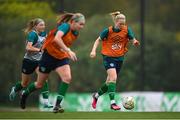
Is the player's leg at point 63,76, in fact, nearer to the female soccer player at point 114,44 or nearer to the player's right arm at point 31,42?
the player's right arm at point 31,42

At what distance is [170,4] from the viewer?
3462 cm

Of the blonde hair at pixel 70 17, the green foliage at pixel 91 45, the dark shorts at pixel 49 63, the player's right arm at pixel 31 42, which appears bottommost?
the green foliage at pixel 91 45

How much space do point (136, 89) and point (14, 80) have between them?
14.7 ft

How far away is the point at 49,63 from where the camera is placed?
13906 mm

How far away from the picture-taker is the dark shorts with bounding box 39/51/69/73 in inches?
545

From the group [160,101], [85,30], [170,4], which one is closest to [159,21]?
[170,4]

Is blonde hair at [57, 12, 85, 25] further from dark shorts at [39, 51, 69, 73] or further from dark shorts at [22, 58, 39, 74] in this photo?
dark shorts at [22, 58, 39, 74]

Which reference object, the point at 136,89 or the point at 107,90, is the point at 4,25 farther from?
the point at 107,90

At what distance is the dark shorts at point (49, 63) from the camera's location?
1384 centimetres

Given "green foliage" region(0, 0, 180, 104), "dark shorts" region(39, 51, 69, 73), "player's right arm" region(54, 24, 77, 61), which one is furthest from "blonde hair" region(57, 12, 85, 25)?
"green foliage" region(0, 0, 180, 104)

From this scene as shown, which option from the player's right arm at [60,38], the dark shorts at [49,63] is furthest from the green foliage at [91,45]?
the player's right arm at [60,38]

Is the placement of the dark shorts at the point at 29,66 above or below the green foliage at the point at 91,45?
above

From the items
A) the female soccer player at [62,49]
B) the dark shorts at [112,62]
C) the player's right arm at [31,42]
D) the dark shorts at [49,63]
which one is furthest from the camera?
the dark shorts at [112,62]

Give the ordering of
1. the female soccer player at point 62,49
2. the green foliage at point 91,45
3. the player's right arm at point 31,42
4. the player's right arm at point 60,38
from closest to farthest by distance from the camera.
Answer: the player's right arm at point 60,38 < the female soccer player at point 62,49 < the player's right arm at point 31,42 < the green foliage at point 91,45
